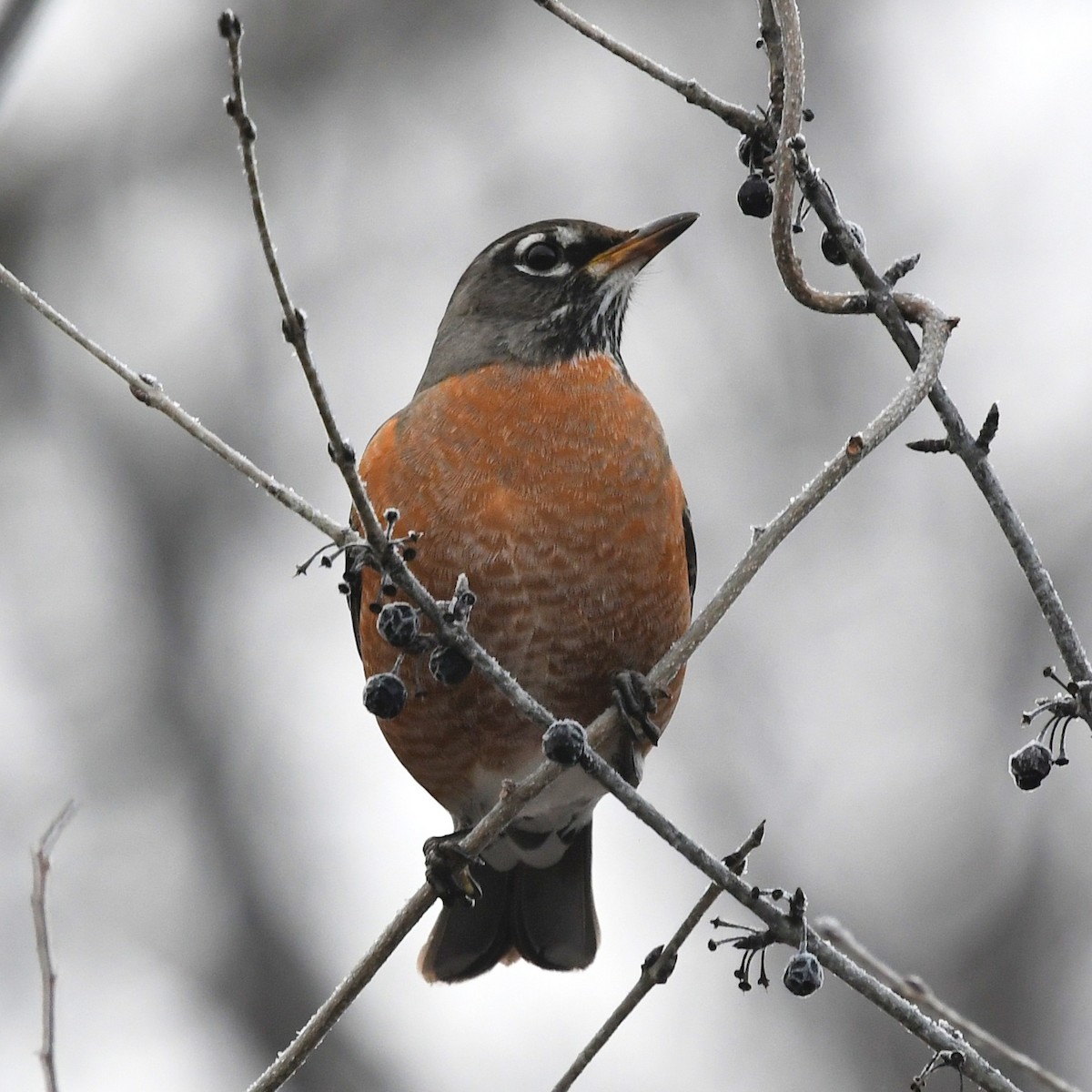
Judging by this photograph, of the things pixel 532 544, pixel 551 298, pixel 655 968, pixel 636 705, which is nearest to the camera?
pixel 655 968

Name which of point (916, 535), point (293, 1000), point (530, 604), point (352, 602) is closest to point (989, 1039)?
point (530, 604)

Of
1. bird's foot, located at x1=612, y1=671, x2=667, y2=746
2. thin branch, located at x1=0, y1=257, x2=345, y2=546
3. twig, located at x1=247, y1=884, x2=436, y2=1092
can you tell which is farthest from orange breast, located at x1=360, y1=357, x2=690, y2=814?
thin branch, located at x1=0, y1=257, x2=345, y2=546

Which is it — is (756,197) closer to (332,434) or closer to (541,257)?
(332,434)

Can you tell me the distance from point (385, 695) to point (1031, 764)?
1.28 metres

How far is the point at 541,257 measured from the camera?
17.3 ft

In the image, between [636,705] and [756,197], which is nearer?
[756,197]

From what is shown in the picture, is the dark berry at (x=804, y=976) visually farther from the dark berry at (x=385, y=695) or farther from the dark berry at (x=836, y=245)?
the dark berry at (x=836, y=245)

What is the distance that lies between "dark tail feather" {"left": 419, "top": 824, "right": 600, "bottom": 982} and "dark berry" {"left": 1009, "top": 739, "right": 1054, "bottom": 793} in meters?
3.01

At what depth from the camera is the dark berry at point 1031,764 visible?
110 inches

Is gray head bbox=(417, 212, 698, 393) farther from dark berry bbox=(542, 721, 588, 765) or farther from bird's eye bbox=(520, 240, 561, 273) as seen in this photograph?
dark berry bbox=(542, 721, 588, 765)

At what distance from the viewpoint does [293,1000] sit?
10078 millimetres

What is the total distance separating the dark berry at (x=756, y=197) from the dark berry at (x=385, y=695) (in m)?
1.20

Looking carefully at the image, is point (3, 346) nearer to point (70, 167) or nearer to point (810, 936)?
point (70, 167)

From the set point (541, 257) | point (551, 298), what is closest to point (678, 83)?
point (551, 298)
